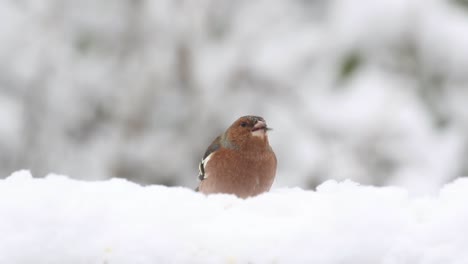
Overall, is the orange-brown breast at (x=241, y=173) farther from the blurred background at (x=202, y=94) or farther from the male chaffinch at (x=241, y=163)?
the blurred background at (x=202, y=94)

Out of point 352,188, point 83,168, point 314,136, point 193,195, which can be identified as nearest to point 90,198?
point 193,195

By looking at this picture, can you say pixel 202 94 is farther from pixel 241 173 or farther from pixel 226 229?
pixel 226 229

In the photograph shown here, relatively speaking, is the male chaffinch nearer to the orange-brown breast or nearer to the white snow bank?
the orange-brown breast

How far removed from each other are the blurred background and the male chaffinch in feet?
6.42

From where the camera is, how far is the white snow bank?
3.20ft

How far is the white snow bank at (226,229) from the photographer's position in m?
0.97

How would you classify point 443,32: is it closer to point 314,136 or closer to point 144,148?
point 314,136

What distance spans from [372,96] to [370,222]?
3859 mm

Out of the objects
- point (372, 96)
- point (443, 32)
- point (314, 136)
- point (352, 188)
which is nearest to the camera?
point (352, 188)

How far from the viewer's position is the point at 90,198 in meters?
1.05

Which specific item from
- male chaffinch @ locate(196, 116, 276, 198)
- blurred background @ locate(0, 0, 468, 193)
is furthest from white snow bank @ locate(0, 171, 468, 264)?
blurred background @ locate(0, 0, 468, 193)

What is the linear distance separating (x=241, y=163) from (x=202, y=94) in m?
2.95

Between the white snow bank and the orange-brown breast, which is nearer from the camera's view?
the white snow bank

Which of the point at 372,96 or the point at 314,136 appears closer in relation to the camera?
the point at 372,96
